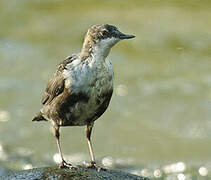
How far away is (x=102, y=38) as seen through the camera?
652 cm

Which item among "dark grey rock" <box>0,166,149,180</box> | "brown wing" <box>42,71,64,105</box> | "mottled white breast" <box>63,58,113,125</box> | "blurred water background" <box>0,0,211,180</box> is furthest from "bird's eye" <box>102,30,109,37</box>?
"blurred water background" <box>0,0,211,180</box>

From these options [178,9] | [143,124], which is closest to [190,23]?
[178,9]

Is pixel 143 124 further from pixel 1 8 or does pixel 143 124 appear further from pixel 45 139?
pixel 1 8

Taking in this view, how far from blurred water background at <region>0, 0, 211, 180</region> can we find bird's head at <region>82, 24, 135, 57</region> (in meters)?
5.62

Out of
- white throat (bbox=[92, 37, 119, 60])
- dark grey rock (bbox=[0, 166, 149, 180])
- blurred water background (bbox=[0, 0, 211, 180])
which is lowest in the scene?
dark grey rock (bbox=[0, 166, 149, 180])

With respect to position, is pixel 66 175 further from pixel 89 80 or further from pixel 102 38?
pixel 102 38

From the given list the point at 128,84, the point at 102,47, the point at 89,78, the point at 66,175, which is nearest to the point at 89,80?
the point at 89,78

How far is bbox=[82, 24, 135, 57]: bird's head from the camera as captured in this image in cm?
650

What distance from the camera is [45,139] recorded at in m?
13.4

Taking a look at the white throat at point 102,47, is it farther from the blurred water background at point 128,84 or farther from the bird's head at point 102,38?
the blurred water background at point 128,84

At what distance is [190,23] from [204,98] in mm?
3945

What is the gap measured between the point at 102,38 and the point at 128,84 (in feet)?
29.7

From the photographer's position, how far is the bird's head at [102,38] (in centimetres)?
650

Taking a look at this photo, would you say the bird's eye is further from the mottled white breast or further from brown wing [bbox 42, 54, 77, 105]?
brown wing [bbox 42, 54, 77, 105]
